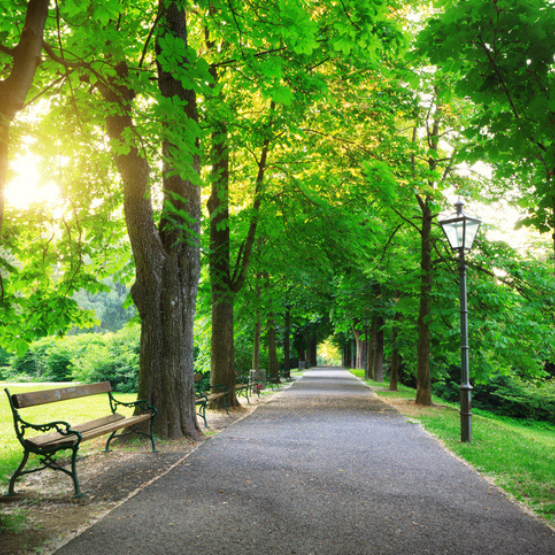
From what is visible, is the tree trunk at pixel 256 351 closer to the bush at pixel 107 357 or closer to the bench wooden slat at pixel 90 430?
the bush at pixel 107 357

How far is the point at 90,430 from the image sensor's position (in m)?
6.04

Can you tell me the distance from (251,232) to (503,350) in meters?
7.30

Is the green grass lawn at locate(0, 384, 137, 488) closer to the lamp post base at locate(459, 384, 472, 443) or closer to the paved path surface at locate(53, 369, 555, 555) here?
the paved path surface at locate(53, 369, 555, 555)

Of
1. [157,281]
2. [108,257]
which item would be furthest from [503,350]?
[108,257]

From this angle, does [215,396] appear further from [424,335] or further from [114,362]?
[114,362]

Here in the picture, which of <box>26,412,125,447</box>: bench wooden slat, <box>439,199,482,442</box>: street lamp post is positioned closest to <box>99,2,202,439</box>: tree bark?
<box>26,412,125,447</box>: bench wooden slat

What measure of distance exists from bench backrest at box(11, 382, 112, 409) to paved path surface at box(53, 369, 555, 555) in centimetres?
153

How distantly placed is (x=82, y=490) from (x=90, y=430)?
0.91 m

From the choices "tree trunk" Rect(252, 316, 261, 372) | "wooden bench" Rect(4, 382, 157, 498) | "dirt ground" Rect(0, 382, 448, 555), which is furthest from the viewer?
"tree trunk" Rect(252, 316, 261, 372)

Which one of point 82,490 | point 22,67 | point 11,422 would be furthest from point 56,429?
point 11,422

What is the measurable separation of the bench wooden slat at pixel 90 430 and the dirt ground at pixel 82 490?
0.49 meters

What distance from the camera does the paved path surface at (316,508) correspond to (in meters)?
3.87

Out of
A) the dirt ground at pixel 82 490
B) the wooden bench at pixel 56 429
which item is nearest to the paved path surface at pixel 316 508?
the dirt ground at pixel 82 490

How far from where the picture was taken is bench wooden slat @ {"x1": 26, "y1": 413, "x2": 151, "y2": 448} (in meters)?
5.15
